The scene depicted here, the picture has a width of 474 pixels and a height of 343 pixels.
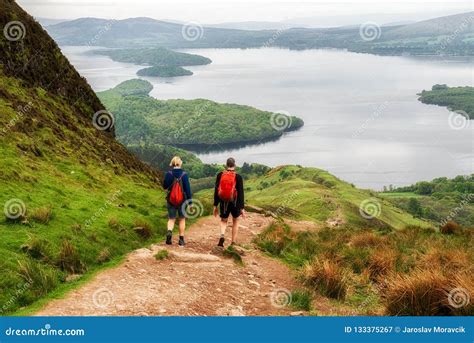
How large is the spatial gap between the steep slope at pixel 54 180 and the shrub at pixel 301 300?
4.55 metres

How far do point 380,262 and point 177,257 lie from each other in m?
5.73

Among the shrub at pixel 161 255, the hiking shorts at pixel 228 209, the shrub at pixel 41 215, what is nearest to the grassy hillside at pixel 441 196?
the hiking shorts at pixel 228 209

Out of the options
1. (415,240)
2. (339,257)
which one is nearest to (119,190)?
(339,257)

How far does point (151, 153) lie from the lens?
160 m

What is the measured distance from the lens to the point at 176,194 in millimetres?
13195

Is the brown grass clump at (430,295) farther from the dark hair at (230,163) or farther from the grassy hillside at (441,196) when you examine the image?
the grassy hillside at (441,196)

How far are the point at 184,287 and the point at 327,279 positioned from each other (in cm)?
342

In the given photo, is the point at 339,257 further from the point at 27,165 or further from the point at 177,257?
the point at 27,165

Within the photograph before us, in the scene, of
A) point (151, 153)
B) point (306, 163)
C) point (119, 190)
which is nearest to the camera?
point (119, 190)

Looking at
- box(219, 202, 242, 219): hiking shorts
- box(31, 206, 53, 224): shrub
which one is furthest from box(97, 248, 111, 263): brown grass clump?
box(219, 202, 242, 219): hiking shorts

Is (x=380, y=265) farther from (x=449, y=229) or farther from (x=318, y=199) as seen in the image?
(x=318, y=199)

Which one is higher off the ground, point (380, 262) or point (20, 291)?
point (20, 291)

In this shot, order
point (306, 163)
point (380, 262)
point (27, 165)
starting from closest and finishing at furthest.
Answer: point (380, 262) → point (27, 165) → point (306, 163)

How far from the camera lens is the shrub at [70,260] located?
10.2m
